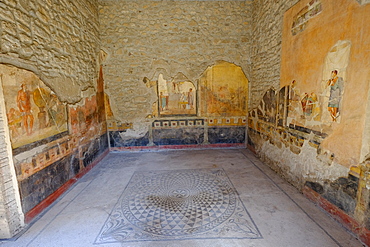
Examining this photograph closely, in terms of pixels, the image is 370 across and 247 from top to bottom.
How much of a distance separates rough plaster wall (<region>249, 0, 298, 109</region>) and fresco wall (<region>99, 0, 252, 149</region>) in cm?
25

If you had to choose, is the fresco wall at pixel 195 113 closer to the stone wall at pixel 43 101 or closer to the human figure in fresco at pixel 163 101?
the human figure in fresco at pixel 163 101

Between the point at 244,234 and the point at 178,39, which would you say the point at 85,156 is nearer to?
the point at 244,234

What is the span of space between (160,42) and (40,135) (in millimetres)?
3022

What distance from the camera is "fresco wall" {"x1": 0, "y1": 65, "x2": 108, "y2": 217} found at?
1.84 metres

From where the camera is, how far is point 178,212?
206 cm

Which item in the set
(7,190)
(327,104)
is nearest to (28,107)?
(7,190)

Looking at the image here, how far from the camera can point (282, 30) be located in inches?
111

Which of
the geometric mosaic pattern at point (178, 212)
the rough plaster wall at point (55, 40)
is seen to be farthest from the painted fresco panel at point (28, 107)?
the geometric mosaic pattern at point (178, 212)

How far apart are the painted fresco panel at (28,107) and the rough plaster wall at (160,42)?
1.85 metres

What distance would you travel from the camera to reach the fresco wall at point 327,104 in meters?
1.62

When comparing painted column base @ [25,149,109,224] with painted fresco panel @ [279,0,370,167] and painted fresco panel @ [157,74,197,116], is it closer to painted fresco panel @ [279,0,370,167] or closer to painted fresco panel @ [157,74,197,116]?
painted fresco panel @ [157,74,197,116]

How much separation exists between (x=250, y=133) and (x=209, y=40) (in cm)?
238

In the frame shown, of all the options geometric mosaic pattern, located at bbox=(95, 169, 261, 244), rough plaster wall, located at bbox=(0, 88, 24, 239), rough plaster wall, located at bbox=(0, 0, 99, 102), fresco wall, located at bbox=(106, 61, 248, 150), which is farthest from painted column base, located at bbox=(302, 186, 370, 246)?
rough plaster wall, located at bbox=(0, 0, 99, 102)

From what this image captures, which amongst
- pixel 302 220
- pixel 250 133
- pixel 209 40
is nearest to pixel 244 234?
pixel 302 220
